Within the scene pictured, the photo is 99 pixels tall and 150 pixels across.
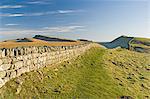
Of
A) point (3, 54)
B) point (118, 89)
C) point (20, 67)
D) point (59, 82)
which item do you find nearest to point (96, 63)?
point (118, 89)

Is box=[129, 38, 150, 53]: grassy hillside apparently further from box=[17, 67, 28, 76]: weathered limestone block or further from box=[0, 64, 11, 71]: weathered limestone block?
box=[0, 64, 11, 71]: weathered limestone block

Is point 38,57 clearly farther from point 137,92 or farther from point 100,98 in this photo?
point 137,92

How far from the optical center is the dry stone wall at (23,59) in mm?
21156

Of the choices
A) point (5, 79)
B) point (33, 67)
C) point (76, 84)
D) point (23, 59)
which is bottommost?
point (76, 84)

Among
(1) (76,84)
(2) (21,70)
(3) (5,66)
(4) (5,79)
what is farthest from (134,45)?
(3) (5,66)

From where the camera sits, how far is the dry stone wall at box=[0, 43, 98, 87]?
21156mm

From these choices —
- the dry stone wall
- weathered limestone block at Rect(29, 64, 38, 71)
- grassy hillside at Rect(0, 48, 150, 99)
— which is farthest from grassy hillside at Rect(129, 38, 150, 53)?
weathered limestone block at Rect(29, 64, 38, 71)

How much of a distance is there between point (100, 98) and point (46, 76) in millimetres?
4844

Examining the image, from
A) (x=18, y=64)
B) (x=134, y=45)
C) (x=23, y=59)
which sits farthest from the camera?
(x=134, y=45)

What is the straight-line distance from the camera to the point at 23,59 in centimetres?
2395

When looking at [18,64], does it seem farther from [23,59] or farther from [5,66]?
[5,66]

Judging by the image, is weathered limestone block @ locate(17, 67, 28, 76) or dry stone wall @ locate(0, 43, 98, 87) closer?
dry stone wall @ locate(0, 43, 98, 87)

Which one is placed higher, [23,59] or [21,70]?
[23,59]

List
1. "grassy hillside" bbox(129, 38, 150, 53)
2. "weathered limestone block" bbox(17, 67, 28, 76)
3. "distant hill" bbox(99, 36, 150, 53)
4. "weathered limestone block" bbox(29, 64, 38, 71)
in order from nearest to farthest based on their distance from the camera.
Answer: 1. "weathered limestone block" bbox(17, 67, 28, 76)
2. "weathered limestone block" bbox(29, 64, 38, 71)
3. "grassy hillside" bbox(129, 38, 150, 53)
4. "distant hill" bbox(99, 36, 150, 53)
